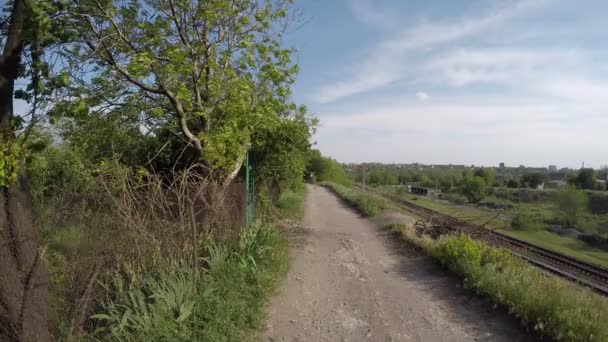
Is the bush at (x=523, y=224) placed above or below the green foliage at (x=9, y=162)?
below

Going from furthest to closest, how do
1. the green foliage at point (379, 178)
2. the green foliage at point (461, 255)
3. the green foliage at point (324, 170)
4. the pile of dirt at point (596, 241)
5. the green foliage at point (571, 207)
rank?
the green foliage at point (379, 178)
the green foliage at point (324, 170)
the green foliage at point (571, 207)
the pile of dirt at point (596, 241)
the green foliage at point (461, 255)

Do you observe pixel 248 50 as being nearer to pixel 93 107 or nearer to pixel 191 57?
pixel 191 57

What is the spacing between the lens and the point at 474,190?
2781 inches

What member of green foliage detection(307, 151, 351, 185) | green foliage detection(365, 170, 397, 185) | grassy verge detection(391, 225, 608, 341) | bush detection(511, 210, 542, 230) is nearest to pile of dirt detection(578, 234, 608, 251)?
bush detection(511, 210, 542, 230)

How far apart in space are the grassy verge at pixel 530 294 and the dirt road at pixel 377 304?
226 mm

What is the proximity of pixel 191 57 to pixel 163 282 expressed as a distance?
4.14 meters

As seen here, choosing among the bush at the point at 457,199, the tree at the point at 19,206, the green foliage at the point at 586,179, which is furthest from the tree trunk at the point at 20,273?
the green foliage at the point at 586,179

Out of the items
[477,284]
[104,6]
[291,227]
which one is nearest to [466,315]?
[477,284]

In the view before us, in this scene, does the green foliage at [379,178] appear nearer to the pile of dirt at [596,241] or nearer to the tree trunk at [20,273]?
the pile of dirt at [596,241]

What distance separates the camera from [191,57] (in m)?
6.70

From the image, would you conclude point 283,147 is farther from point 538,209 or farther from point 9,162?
point 538,209

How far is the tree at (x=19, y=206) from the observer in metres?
2.96

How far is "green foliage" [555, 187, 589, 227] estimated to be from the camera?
134 ft

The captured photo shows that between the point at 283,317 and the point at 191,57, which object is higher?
the point at 191,57
